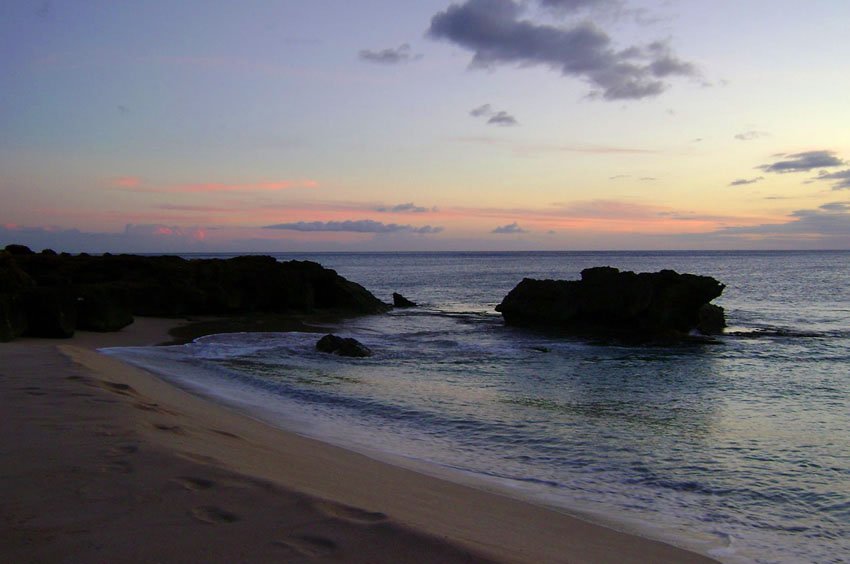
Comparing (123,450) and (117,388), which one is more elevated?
(123,450)

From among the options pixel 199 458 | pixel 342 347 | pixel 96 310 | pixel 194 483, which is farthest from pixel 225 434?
pixel 96 310

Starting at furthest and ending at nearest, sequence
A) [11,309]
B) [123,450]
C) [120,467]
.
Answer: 1. [11,309]
2. [123,450]
3. [120,467]

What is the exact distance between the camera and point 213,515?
4.30m

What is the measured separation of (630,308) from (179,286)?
2158cm

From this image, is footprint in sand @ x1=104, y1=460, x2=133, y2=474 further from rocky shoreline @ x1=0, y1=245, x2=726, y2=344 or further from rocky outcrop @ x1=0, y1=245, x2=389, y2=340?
rocky shoreline @ x1=0, y1=245, x2=726, y2=344

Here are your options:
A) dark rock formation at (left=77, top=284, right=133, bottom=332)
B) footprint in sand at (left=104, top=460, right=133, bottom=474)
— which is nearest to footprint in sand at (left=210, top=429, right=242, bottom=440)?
footprint in sand at (left=104, top=460, right=133, bottom=474)

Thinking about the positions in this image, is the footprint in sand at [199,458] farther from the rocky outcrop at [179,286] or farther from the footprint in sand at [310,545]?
the rocky outcrop at [179,286]

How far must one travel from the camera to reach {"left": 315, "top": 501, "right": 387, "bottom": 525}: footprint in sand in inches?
175

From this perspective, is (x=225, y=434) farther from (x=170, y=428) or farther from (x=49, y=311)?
(x=49, y=311)

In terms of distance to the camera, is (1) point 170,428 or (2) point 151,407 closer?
(1) point 170,428

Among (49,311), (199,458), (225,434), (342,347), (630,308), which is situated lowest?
(342,347)

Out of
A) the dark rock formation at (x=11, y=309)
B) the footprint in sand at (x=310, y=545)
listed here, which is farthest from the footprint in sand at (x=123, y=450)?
the dark rock formation at (x=11, y=309)

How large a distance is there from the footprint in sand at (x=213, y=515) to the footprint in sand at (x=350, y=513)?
63cm

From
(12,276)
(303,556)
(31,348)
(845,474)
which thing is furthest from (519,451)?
(12,276)
